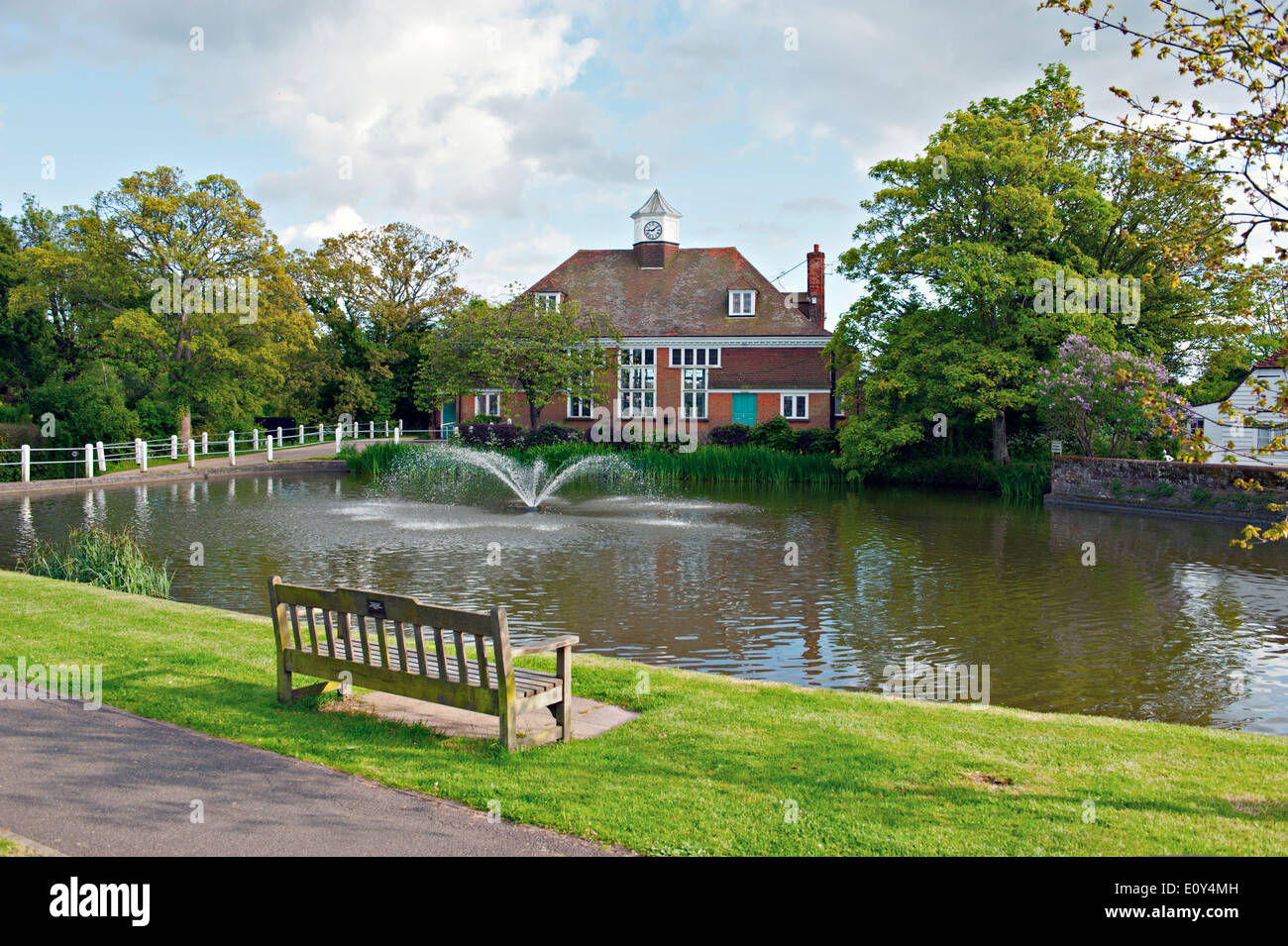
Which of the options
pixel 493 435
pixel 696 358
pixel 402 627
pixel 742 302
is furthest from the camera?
pixel 742 302

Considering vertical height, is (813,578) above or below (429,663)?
below

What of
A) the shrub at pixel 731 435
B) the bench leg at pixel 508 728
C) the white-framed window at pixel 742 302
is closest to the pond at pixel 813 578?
the bench leg at pixel 508 728

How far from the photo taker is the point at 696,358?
175 ft

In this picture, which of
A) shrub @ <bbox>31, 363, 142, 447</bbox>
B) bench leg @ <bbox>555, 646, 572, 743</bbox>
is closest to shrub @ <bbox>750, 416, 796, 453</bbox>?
shrub @ <bbox>31, 363, 142, 447</bbox>

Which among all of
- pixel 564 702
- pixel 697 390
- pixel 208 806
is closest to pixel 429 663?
pixel 564 702

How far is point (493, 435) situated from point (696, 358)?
1279 centimetres

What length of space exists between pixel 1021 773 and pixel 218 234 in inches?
1768

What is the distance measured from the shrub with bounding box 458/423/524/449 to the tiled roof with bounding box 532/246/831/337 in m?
9.13

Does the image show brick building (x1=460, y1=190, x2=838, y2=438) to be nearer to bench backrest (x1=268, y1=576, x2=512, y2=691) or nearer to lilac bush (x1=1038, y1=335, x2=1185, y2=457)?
lilac bush (x1=1038, y1=335, x2=1185, y2=457)

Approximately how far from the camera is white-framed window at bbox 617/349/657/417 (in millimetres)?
53625

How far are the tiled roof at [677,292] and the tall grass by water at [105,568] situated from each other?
3790cm

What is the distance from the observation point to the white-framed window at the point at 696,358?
5300 centimetres

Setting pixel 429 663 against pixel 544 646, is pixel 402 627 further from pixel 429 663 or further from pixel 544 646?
pixel 544 646
